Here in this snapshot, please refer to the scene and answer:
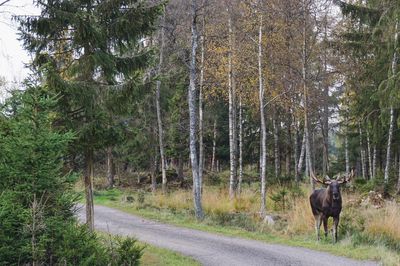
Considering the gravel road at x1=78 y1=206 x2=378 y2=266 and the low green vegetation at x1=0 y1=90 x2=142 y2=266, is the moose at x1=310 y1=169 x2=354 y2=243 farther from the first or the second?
the low green vegetation at x1=0 y1=90 x2=142 y2=266

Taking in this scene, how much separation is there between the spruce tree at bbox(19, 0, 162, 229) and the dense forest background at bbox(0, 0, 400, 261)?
1.0 inches

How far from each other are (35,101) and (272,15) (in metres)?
12.5

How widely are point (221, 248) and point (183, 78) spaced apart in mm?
17272

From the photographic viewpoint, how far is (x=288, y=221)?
14156 millimetres

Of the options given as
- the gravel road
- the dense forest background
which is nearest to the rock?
the dense forest background

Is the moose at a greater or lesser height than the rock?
greater

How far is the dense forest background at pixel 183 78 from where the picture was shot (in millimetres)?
8914

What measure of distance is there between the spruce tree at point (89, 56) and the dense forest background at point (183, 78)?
26 millimetres

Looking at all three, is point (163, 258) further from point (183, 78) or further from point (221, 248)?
point (183, 78)

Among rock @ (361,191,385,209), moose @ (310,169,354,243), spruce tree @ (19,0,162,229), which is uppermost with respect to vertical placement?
spruce tree @ (19,0,162,229)

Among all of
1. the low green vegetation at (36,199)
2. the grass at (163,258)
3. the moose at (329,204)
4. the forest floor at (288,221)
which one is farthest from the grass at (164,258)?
the moose at (329,204)

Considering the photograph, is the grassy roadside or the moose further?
the moose

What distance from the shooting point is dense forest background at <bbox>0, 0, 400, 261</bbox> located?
8914mm

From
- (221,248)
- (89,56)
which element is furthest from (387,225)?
(89,56)
